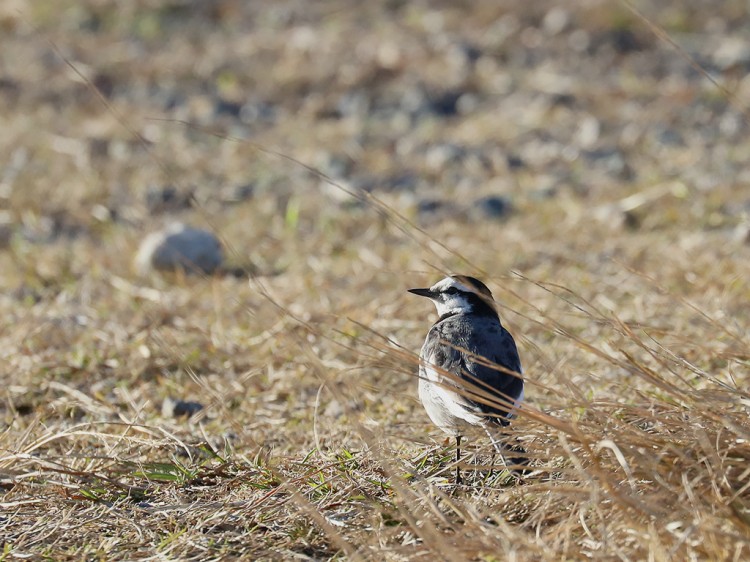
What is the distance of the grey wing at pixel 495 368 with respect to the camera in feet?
12.3

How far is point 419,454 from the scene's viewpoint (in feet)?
13.1

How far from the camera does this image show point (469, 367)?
389 cm

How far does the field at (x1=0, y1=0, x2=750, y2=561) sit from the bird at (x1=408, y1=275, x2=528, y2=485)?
0.11 metres

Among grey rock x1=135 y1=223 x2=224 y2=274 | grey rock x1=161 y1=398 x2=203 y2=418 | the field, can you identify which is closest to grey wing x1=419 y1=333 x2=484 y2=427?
the field

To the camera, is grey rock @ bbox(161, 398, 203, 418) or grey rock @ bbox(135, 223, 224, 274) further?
grey rock @ bbox(135, 223, 224, 274)

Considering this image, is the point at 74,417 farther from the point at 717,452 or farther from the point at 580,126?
the point at 580,126

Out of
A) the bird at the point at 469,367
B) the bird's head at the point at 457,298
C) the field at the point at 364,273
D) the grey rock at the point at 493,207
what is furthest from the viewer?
the grey rock at the point at 493,207

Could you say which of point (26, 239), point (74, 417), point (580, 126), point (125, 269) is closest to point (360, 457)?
point (74, 417)

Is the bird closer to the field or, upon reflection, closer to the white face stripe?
the white face stripe

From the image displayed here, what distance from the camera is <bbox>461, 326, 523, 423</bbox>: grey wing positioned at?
3.74m

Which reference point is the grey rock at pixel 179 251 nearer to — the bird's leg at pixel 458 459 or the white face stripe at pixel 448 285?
the white face stripe at pixel 448 285

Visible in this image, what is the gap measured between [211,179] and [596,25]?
4976 mm

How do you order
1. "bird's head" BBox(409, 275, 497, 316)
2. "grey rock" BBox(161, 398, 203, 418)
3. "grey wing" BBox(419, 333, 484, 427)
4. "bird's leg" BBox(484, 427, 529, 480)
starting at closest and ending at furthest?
"bird's leg" BBox(484, 427, 529, 480), "grey wing" BBox(419, 333, 484, 427), "bird's head" BBox(409, 275, 497, 316), "grey rock" BBox(161, 398, 203, 418)

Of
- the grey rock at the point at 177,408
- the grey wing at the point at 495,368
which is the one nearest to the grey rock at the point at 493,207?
the grey rock at the point at 177,408
